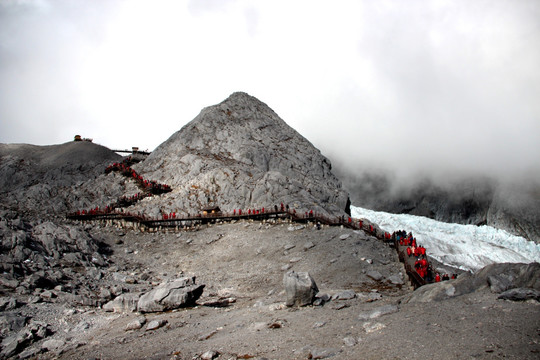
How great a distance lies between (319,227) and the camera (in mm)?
35250

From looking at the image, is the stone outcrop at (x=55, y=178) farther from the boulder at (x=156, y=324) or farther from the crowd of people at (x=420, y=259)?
the crowd of people at (x=420, y=259)

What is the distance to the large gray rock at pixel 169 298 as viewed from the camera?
1928 cm

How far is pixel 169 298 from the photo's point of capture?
765 inches

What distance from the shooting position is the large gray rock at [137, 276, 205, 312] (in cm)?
1928

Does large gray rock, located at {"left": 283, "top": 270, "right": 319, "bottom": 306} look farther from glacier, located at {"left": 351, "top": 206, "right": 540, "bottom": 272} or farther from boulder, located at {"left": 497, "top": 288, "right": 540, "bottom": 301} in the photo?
glacier, located at {"left": 351, "top": 206, "right": 540, "bottom": 272}

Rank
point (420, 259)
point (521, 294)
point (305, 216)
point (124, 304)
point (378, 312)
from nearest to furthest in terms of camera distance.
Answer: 1. point (521, 294)
2. point (378, 312)
3. point (124, 304)
4. point (420, 259)
5. point (305, 216)

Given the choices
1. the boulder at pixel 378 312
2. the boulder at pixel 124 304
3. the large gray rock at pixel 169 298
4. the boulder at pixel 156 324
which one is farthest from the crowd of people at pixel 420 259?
the boulder at pixel 124 304

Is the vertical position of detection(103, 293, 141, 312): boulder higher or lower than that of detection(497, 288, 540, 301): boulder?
lower

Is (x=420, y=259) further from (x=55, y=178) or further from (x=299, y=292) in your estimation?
(x=55, y=178)

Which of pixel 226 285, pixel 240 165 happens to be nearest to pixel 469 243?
pixel 240 165

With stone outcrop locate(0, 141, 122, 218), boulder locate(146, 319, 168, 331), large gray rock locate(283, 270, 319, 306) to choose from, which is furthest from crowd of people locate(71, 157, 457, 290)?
boulder locate(146, 319, 168, 331)

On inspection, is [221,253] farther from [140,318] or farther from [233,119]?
[233,119]

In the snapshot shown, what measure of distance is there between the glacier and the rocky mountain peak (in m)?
23.7

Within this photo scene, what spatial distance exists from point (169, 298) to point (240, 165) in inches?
1449
